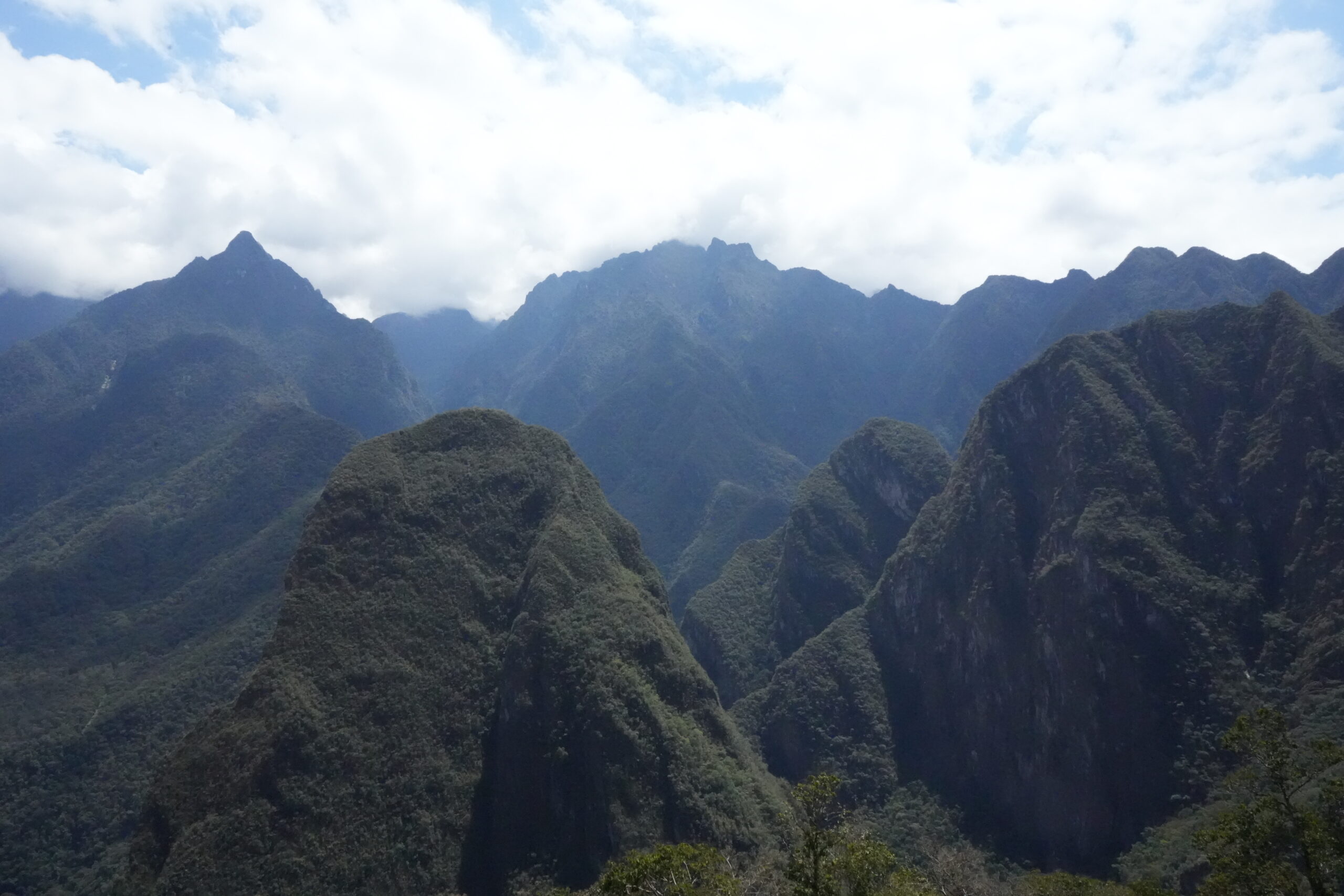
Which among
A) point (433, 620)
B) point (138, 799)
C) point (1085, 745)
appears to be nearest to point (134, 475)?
point (138, 799)

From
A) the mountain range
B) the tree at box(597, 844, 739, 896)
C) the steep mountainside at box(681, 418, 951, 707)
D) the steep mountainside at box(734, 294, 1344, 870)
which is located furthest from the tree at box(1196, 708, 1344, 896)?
the steep mountainside at box(681, 418, 951, 707)

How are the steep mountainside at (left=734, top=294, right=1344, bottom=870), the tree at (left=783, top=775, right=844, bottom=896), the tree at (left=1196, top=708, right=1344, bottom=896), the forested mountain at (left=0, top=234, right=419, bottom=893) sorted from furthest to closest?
the forested mountain at (left=0, top=234, right=419, bottom=893) → the steep mountainside at (left=734, top=294, right=1344, bottom=870) → the tree at (left=783, top=775, right=844, bottom=896) → the tree at (left=1196, top=708, right=1344, bottom=896)

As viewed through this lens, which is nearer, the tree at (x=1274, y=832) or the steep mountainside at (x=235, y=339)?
the tree at (x=1274, y=832)

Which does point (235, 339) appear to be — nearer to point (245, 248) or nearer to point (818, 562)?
point (245, 248)

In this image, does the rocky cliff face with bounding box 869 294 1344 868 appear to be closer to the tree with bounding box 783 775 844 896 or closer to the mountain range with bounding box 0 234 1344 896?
the mountain range with bounding box 0 234 1344 896

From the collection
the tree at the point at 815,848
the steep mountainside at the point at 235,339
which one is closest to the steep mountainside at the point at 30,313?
the steep mountainside at the point at 235,339

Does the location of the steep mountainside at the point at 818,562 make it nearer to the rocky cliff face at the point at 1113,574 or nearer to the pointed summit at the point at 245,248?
the rocky cliff face at the point at 1113,574
